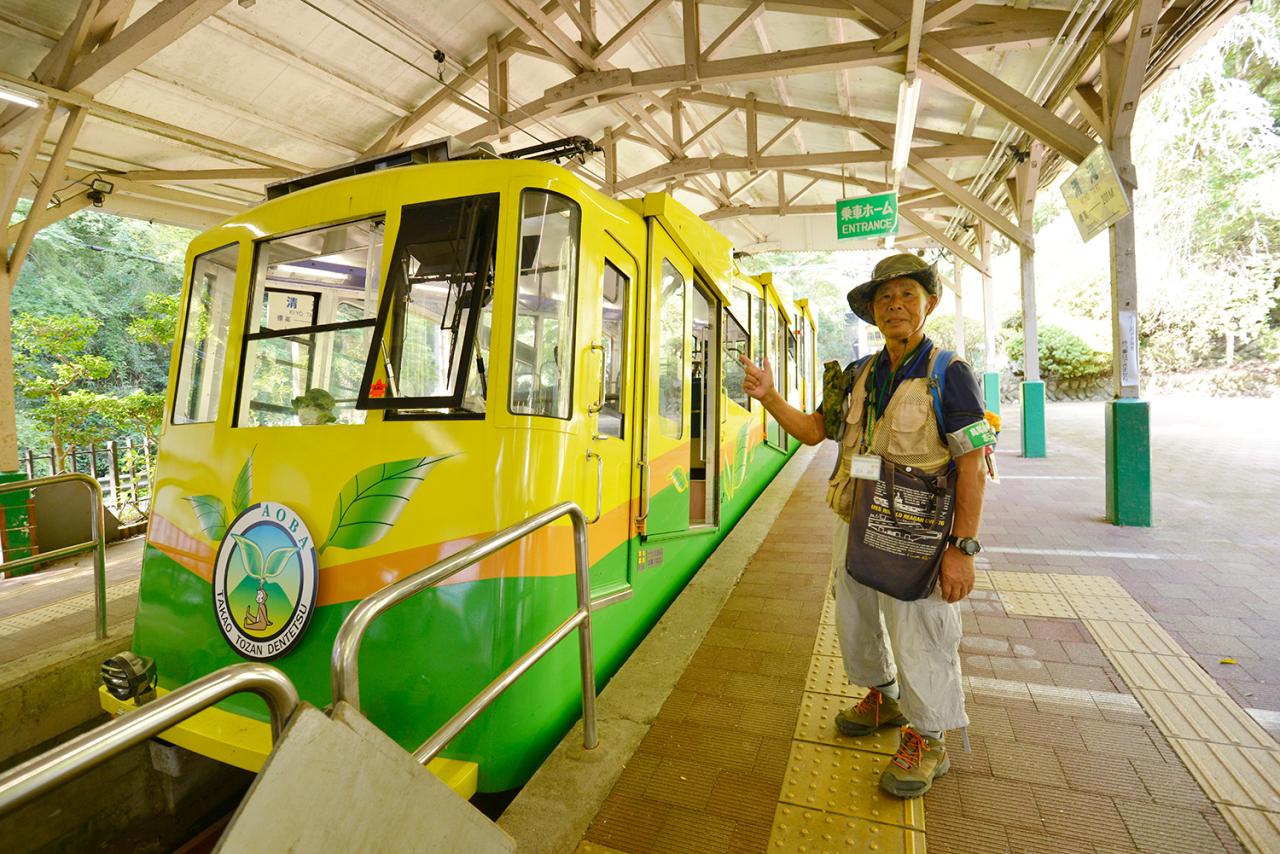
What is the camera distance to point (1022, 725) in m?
2.33

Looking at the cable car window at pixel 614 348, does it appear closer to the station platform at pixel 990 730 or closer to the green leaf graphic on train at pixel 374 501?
the green leaf graphic on train at pixel 374 501

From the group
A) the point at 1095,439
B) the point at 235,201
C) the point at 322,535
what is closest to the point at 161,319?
the point at 235,201

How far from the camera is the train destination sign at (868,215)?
9723mm

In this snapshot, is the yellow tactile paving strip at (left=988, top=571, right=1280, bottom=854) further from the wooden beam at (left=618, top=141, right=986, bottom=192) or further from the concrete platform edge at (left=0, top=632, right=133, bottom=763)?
the wooden beam at (left=618, top=141, right=986, bottom=192)

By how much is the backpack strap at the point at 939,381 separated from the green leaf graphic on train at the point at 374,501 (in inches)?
64.7

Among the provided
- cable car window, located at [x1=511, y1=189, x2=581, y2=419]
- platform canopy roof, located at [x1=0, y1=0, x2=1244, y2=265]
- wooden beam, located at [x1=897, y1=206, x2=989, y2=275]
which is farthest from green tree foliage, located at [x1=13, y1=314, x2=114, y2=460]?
wooden beam, located at [x1=897, y1=206, x2=989, y2=275]

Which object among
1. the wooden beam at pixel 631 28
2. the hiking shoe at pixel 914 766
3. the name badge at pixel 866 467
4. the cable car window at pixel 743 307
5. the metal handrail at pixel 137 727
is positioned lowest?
the hiking shoe at pixel 914 766

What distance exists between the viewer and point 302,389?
268 cm

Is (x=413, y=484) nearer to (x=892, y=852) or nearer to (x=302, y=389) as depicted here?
(x=302, y=389)

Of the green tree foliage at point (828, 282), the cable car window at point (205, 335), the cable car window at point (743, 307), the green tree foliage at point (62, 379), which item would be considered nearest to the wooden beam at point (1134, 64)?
the cable car window at point (743, 307)

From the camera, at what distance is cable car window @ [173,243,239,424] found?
2764mm

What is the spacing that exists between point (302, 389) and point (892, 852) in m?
2.85

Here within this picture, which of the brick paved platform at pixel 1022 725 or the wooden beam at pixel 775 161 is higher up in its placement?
the wooden beam at pixel 775 161

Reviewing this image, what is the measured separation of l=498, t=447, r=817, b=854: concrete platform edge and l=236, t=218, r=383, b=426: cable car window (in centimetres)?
163
